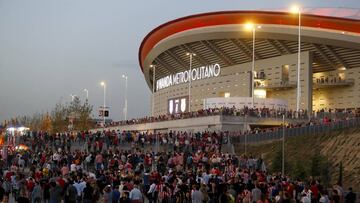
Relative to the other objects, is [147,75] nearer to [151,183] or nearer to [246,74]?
[246,74]

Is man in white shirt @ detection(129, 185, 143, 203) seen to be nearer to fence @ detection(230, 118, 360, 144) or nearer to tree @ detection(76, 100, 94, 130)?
fence @ detection(230, 118, 360, 144)

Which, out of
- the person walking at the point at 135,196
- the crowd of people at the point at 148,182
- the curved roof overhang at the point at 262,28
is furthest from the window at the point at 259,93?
the person walking at the point at 135,196

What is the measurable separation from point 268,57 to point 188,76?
1803cm

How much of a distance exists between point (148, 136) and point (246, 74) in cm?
3452

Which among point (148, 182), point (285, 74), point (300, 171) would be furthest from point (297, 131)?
point (285, 74)

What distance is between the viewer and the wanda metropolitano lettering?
8500 centimetres

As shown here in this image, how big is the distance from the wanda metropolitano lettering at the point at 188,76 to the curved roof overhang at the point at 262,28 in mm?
4856

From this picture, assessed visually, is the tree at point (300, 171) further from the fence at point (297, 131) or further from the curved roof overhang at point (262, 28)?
the curved roof overhang at point (262, 28)

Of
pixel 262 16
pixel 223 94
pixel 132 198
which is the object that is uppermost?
pixel 262 16

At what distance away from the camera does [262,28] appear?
71.1m

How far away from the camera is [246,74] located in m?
77.9

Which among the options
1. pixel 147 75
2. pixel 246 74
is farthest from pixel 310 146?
pixel 147 75

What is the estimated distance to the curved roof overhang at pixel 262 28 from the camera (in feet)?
217

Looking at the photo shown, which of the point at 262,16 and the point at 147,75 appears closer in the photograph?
the point at 262,16
